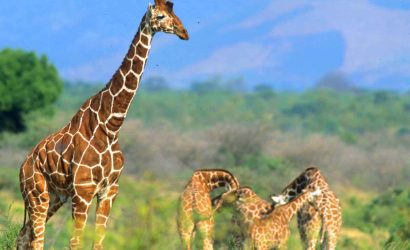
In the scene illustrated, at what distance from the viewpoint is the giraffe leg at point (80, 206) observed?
9383 millimetres

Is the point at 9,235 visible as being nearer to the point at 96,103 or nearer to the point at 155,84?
the point at 96,103

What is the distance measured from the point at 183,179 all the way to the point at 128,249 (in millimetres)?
Answer: 24642

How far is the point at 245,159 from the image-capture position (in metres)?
38.1

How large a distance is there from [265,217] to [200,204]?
2.70 ft

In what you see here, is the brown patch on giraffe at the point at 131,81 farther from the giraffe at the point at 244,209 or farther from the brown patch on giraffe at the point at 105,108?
the giraffe at the point at 244,209

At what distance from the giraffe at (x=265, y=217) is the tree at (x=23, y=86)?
28.2 metres

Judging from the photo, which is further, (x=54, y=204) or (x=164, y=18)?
(x=54, y=204)

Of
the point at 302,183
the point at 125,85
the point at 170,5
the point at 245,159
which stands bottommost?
the point at 302,183

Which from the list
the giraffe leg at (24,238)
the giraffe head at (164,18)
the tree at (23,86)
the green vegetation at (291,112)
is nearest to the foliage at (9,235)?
the giraffe leg at (24,238)

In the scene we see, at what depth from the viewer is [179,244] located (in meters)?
12.6

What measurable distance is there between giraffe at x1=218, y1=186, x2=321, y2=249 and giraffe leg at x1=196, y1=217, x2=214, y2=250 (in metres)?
0.35

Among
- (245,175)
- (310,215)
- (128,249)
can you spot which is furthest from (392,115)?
(128,249)

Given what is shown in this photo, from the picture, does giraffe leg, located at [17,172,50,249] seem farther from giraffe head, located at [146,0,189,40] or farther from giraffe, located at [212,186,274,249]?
giraffe, located at [212,186,274,249]

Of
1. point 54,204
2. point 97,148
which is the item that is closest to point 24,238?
point 54,204
